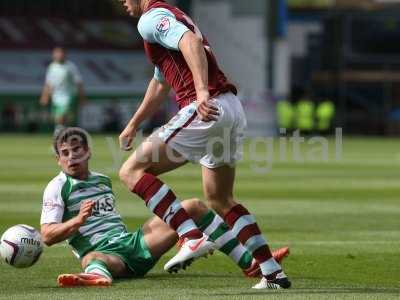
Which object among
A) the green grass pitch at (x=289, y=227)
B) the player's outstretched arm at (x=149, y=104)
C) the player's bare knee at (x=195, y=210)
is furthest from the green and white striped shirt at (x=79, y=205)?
the player's bare knee at (x=195, y=210)

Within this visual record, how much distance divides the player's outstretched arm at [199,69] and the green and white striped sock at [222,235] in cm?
117

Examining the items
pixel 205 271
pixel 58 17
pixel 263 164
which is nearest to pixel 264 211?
pixel 205 271

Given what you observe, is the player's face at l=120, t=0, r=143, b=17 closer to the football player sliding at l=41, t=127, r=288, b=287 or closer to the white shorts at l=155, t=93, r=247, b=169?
the white shorts at l=155, t=93, r=247, b=169

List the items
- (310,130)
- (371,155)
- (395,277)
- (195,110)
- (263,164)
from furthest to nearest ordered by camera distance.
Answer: (310,130) → (371,155) → (263,164) → (395,277) → (195,110)

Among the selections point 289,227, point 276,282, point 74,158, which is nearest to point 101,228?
point 74,158

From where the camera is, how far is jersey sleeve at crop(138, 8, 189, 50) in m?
8.47

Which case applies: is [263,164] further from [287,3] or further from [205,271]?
[287,3]

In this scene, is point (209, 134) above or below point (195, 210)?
above

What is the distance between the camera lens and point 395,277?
955 centimetres

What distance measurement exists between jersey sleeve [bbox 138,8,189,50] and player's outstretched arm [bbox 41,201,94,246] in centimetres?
117

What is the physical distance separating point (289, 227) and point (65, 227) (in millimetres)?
4831

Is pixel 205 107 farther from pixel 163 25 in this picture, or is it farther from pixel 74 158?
pixel 74 158

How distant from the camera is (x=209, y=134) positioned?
8.55 m

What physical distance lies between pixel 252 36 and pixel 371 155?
1774 centimetres
